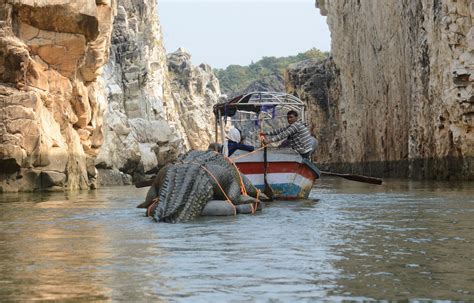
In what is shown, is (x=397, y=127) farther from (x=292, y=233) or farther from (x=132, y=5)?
(x=132, y=5)

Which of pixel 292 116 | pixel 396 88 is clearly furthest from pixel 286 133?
pixel 396 88

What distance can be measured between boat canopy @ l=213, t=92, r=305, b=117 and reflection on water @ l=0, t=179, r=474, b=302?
7357 millimetres

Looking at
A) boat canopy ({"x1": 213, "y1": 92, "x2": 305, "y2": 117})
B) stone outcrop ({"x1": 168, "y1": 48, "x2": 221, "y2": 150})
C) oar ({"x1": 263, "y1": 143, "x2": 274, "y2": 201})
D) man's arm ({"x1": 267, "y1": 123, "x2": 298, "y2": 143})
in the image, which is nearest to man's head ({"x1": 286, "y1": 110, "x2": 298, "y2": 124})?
man's arm ({"x1": 267, "y1": 123, "x2": 298, "y2": 143})

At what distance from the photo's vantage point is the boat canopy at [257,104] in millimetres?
19797

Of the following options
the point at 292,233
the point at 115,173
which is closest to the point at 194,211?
the point at 292,233

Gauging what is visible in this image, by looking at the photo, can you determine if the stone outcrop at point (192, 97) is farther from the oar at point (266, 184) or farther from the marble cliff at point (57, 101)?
the oar at point (266, 184)

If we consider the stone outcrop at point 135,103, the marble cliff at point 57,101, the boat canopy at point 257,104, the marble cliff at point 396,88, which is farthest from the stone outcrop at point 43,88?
the marble cliff at point 396,88

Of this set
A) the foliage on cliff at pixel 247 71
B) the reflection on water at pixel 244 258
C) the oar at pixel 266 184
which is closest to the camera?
the reflection on water at pixel 244 258

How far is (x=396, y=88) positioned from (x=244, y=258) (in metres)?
36.0

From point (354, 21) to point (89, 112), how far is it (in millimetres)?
24869

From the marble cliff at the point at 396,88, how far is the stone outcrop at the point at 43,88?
13948 mm

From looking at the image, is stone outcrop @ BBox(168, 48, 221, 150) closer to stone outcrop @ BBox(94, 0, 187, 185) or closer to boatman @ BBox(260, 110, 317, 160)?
stone outcrop @ BBox(94, 0, 187, 185)

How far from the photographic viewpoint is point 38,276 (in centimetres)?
639

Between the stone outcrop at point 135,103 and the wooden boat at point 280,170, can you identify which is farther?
the stone outcrop at point 135,103
